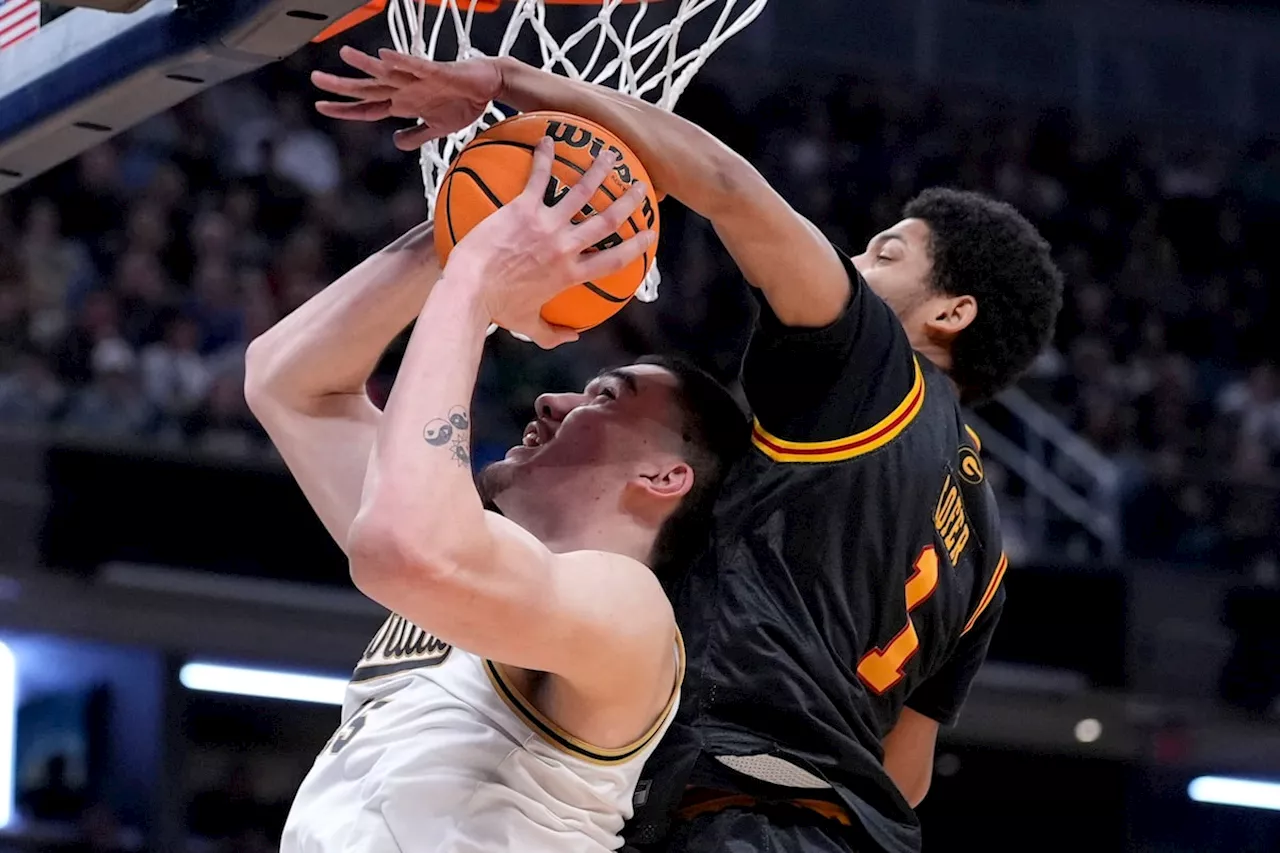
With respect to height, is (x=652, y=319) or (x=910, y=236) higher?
(x=910, y=236)

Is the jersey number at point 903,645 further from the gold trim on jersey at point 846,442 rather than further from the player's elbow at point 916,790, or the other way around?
the player's elbow at point 916,790

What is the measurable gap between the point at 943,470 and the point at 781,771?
2.06 ft

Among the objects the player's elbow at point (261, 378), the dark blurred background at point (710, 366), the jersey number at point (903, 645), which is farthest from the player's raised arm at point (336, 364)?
the dark blurred background at point (710, 366)

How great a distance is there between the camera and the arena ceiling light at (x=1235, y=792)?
1044cm

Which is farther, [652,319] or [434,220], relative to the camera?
[652,319]

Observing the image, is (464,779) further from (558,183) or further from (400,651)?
(558,183)

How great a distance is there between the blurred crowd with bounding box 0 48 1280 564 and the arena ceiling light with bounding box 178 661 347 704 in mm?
1168

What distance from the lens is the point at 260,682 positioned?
29.6 feet

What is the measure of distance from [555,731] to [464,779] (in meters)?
0.16

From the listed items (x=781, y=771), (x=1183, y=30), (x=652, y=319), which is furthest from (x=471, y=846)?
(x=1183, y=30)

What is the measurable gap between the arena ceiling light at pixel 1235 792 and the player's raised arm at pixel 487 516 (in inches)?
325

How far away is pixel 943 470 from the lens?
3.39 metres

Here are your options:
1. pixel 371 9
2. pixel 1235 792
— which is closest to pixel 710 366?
pixel 1235 792

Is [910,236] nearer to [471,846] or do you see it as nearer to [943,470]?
[943,470]
